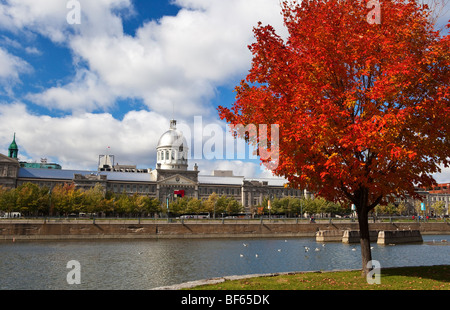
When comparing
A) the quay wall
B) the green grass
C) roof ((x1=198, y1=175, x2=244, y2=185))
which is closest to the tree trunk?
the green grass

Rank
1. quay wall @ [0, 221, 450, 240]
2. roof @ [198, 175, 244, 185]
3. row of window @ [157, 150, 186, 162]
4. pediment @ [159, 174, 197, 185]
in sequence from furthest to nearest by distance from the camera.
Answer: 1. row of window @ [157, 150, 186, 162]
2. roof @ [198, 175, 244, 185]
3. pediment @ [159, 174, 197, 185]
4. quay wall @ [0, 221, 450, 240]

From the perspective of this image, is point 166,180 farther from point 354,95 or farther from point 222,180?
point 354,95

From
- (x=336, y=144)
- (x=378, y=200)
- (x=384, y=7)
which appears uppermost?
(x=384, y=7)

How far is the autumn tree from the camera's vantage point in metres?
14.0

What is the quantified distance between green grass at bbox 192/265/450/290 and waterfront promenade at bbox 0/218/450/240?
5379 cm

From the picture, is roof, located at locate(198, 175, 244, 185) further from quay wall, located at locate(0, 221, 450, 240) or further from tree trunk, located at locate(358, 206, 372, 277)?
tree trunk, located at locate(358, 206, 372, 277)

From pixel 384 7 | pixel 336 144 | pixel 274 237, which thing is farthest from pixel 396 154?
pixel 274 237

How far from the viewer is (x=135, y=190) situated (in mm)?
137000

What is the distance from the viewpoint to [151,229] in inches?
2724

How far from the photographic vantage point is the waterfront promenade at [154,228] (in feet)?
209

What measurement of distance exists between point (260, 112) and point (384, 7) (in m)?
6.49

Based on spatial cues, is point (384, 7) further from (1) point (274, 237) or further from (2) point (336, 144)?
(1) point (274, 237)

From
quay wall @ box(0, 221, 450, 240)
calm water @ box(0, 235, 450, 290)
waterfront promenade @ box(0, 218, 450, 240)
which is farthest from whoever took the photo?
waterfront promenade @ box(0, 218, 450, 240)
